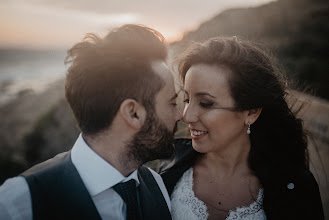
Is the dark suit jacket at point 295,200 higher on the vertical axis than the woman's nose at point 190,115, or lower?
lower

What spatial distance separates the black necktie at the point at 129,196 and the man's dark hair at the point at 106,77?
0.49 metres

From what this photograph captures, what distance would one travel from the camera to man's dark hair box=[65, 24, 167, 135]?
1815 millimetres

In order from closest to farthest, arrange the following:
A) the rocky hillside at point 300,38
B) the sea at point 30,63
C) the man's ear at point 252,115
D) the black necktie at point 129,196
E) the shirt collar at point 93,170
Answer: the shirt collar at point 93,170 → the black necktie at point 129,196 → the man's ear at point 252,115 → the rocky hillside at point 300,38 → the sea at point 30,63

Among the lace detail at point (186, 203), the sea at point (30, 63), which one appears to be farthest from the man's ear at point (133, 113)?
the sea at point (30, 63)

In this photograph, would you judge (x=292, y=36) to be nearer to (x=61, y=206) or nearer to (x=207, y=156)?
(x=207, y=156)

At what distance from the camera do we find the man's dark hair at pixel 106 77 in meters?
1.82

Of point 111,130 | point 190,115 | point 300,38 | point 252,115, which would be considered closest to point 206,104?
point 190,115

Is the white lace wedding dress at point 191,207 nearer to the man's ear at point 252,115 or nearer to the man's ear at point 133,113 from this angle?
the man's ear at point 252,115

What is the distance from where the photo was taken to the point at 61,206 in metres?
1.55

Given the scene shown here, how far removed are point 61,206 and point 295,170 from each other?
7.76ft

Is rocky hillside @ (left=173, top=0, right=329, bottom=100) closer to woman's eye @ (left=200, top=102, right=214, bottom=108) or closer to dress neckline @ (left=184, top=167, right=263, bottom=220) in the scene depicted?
woman's eye @ (left=200, top=102, right=214, bottom=108)

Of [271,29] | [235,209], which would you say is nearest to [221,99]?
[235,209]

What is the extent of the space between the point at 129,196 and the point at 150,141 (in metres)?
0.47

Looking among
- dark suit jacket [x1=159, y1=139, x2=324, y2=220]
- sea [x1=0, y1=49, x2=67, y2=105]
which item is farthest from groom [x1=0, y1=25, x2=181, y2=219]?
sea [x1=0, y1=49, x2=67, y2=105]
